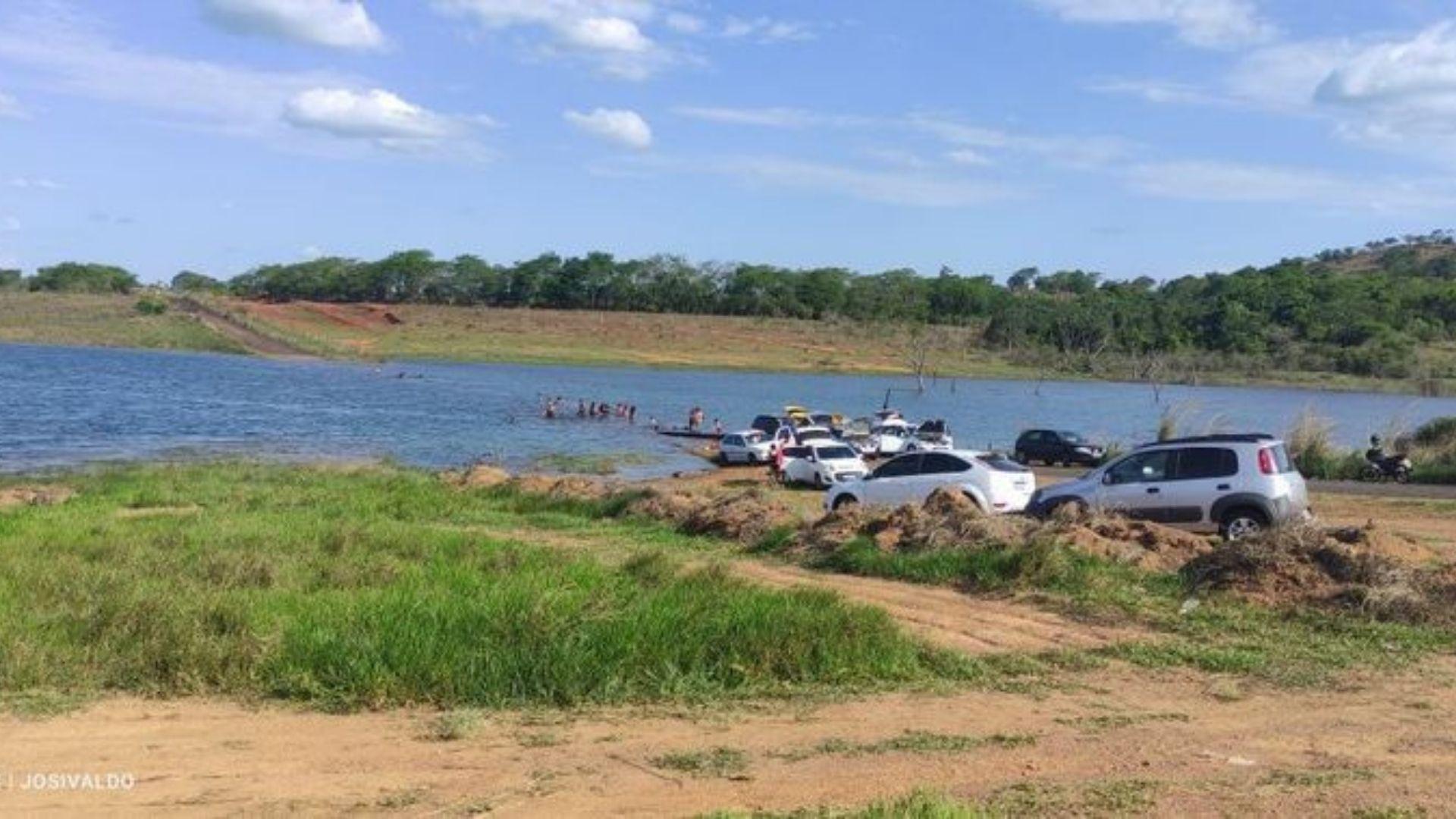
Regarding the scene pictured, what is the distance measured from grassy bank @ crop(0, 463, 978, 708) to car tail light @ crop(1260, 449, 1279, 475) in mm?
9520

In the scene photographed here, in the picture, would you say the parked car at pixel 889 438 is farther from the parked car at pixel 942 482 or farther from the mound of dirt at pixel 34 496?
the mound of dirt at pixel 34 496

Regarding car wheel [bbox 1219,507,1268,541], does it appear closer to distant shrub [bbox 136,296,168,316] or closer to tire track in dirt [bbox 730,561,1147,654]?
tire track in dirt [bbox 730,561,1147,654]

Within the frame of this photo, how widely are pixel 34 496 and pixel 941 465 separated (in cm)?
1840

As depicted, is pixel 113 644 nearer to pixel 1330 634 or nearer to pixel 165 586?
pixel 165 586

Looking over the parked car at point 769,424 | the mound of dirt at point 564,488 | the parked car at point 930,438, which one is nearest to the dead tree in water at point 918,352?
the parked car at point 930,438

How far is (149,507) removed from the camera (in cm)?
2581

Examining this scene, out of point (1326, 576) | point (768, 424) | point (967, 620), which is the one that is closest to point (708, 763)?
point (967, 620)

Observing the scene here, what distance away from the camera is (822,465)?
129ft

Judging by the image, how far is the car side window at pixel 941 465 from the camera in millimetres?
25469

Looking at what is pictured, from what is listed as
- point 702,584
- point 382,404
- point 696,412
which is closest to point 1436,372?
point 696,412

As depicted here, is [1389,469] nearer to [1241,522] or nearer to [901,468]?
[901,468]

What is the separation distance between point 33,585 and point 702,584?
6.50m

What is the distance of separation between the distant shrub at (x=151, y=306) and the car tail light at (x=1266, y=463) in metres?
145

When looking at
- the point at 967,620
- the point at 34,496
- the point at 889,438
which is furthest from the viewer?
the point at 889,438
